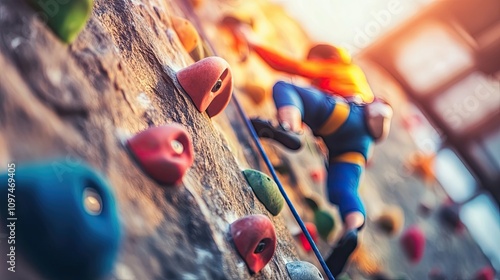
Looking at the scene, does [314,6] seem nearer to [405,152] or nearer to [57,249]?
[405,152]

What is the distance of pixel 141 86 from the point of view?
1241 millimetres

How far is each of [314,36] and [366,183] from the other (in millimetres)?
693

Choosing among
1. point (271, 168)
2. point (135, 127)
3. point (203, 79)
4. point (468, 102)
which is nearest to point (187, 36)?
point (203, 79)

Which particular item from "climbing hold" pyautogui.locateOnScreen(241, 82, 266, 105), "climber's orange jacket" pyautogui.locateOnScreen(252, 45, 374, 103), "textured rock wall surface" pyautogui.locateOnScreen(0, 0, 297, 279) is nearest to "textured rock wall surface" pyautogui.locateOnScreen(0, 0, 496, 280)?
"textured rock wall surface" pyautogui.locateOnScreen(0, 0, 297, 279)

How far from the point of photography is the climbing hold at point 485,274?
267 centimetres

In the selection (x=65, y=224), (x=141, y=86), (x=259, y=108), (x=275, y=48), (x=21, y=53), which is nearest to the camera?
(x=65, y=224)

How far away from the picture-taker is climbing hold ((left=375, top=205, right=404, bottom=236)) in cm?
241

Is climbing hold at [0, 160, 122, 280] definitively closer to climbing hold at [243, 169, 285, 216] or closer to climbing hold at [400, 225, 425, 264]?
climbing hold at [243, 169, 285, 216]

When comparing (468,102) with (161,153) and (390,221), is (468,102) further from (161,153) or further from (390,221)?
(161,153)

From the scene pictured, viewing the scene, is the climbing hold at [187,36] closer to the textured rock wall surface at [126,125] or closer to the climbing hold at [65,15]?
the textured rock wall surface at [126,125]

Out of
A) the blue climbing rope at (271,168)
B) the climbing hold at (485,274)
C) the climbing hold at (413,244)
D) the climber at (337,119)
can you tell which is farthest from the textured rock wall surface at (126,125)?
the climbing hold at (485,274)

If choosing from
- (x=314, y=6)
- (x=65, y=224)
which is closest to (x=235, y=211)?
(x=65, y=224)

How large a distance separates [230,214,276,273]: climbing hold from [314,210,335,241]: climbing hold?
0.73 m

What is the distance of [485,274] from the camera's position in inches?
106
